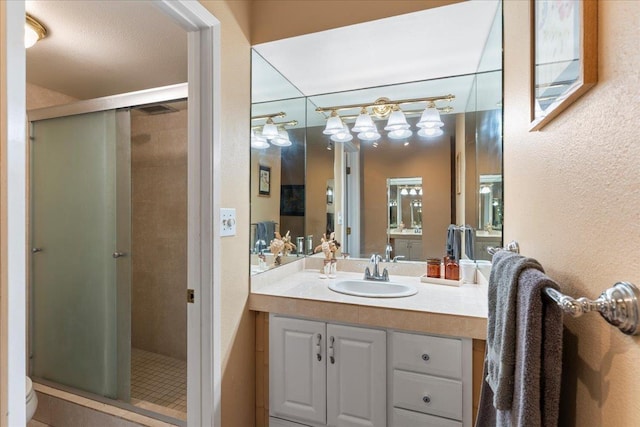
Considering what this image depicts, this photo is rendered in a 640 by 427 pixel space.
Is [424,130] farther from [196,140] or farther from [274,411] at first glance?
[274,411]

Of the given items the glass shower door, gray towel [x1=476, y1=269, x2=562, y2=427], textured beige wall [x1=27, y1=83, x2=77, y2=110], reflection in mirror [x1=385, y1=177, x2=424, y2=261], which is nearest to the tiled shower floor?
the glass shower door

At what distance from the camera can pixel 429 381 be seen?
129 cm

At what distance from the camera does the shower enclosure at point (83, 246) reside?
200cm

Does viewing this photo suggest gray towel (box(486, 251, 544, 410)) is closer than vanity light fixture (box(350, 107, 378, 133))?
Yes

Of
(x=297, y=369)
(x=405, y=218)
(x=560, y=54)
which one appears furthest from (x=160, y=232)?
(x=560, y=54)

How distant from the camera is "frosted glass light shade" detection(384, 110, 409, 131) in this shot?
2086mm

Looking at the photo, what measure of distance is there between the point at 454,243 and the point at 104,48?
2375 mm

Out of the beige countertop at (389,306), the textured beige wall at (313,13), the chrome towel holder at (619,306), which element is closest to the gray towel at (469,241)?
the beige countertop at (389,306)

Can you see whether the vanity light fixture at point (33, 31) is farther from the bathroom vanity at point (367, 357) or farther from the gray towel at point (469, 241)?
the gray towel at point (469, 241)

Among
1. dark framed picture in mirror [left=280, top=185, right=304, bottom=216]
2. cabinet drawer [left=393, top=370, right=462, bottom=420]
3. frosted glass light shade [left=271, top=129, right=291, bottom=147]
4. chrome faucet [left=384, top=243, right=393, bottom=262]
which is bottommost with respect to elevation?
cabinet drawer [left=393, top=370, right=462, bottom=420]

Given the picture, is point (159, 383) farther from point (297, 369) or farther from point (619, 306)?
point (619, 306)

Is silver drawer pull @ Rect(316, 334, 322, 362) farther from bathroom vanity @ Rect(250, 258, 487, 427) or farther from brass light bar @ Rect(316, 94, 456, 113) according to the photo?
brass light bar @ Rect(316, 94, 456, 113)

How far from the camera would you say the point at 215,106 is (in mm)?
1298

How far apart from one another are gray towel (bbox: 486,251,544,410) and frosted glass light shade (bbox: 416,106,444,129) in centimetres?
141
